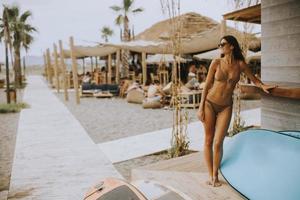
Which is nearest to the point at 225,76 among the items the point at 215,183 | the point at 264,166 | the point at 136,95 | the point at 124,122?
the point at 264,166

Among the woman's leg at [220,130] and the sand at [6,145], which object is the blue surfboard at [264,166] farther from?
the sand at [6,145]

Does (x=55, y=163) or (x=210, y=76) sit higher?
(x=210, y=76)

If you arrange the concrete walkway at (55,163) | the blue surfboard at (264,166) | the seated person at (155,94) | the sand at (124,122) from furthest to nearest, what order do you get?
the seated person at (155,94) < the sand at (124,122) < the concrete walkway at (55,163) < the blue surfboard at (264,166)

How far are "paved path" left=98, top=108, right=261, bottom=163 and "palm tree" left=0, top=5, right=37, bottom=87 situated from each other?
1326 cm

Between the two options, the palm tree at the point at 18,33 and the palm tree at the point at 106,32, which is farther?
the palm tree at the point at 106,32

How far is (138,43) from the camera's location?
47.2 feet

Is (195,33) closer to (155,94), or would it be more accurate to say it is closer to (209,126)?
(155,94)

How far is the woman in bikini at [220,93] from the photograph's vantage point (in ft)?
10.4

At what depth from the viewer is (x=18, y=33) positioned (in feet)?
88.1

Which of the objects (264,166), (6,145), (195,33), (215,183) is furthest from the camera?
(195,33)

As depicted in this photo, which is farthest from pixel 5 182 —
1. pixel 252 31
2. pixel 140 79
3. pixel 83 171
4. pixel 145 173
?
pixel 140 79

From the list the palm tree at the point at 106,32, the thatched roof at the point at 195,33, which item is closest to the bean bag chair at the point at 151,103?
the thatched roof at the point at 195,33

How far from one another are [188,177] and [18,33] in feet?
85.3

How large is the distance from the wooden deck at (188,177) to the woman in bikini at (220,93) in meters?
0.14
